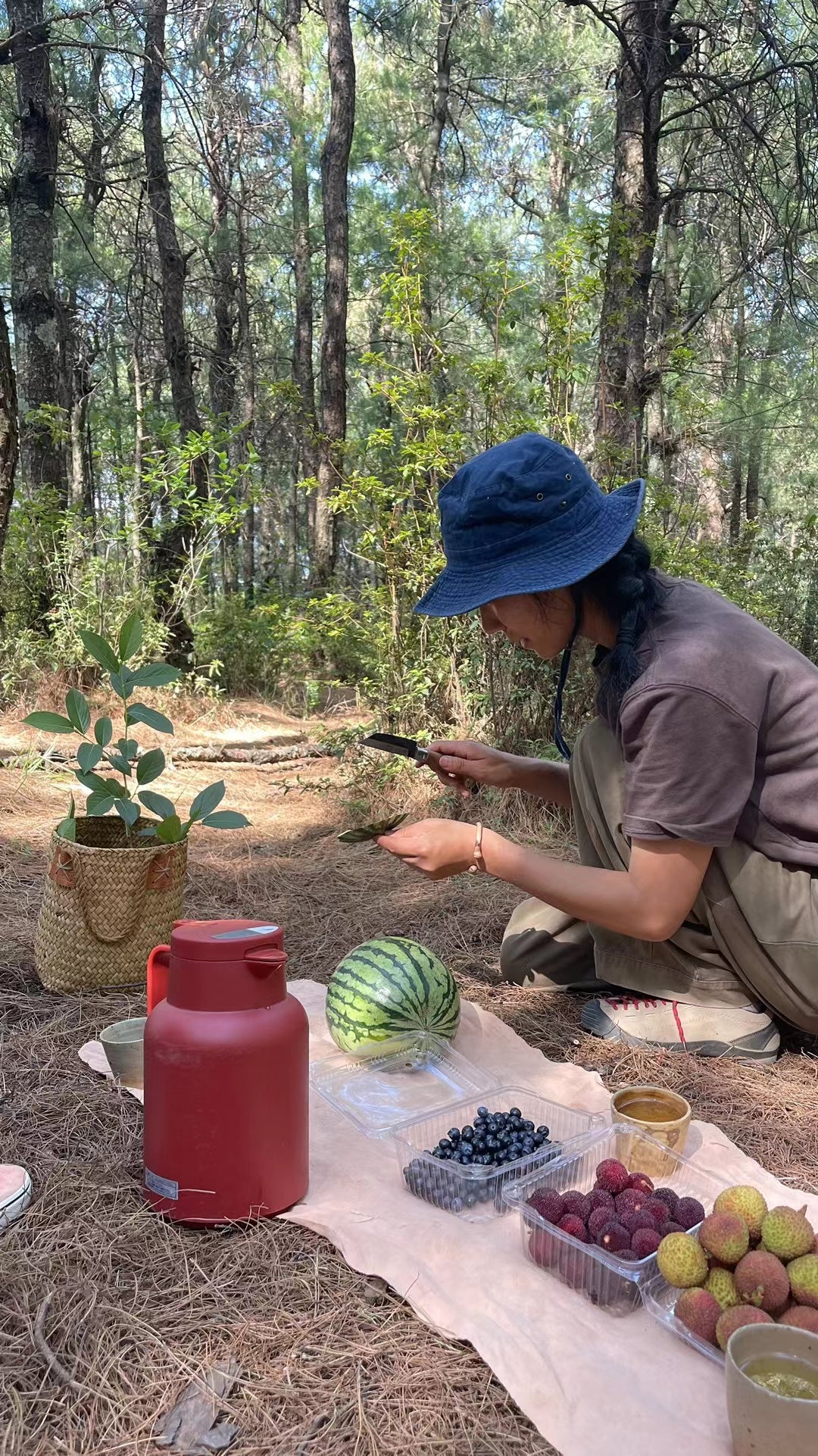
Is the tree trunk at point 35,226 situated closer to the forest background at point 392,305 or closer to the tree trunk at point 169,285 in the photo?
the forest background at point 392,305

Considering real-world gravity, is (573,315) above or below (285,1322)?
above

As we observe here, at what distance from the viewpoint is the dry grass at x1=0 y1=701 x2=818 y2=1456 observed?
1.35 meters

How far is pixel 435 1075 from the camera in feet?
7.84

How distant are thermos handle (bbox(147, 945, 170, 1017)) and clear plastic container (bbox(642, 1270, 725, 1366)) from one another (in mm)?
997

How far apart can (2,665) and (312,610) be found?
3.07 metres

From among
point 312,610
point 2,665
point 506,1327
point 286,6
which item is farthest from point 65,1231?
point 286,6

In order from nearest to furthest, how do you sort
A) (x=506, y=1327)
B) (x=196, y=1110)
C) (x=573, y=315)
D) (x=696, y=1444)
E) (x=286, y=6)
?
(x=696, y=1444), (x=506, y=1327), (x=196, y=1110), (x=573, y=315), (x=286, y=6)

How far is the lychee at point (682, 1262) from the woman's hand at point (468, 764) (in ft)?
4.96

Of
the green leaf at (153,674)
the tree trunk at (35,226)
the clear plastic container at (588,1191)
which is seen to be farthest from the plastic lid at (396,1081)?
the tree trunk at (35,226)

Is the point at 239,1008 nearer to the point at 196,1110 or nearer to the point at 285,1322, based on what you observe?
the point at 196,1110

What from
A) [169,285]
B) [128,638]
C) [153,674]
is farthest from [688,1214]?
[169,285]

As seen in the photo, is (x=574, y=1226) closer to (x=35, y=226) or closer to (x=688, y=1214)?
(x=688, y=1214)

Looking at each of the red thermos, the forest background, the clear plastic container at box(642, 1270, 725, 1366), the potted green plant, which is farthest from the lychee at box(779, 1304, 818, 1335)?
the forest background

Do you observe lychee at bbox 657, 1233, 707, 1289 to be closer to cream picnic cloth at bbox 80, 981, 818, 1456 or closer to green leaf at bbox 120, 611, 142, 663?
cream picnic cloth at bbox 80, 981, 818, 1456
